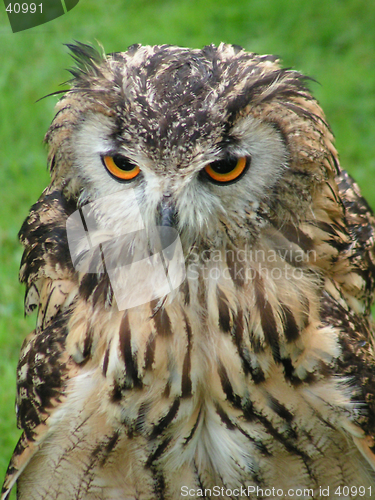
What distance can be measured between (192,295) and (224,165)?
1.55 feet

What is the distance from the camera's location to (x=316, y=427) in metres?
2.32

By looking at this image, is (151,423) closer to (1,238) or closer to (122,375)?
(122,375)

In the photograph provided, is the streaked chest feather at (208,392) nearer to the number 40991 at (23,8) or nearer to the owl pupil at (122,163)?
the owl pupil at (122,163)

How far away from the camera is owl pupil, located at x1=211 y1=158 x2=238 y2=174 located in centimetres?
193

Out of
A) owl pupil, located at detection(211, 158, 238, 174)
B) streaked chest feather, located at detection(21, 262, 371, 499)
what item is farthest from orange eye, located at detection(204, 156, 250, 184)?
streaked chest feather, located at detection(21, 262, 371, 499)

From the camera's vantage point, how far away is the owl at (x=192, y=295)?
1.97 metres

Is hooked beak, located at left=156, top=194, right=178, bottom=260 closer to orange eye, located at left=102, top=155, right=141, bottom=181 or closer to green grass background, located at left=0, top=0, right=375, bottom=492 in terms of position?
orange eye, located at left=102, top=155, right=141, bottom=181

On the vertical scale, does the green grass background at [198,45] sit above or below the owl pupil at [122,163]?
above

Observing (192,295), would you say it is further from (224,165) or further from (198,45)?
(198,45)

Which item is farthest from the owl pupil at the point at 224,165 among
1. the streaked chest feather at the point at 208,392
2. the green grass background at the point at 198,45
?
the green grass background at the point at 198,45

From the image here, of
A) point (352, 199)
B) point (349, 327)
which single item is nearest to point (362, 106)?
point (352, 199)

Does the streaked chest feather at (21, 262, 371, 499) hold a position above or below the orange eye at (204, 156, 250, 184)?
below

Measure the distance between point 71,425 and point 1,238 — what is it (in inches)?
96.0

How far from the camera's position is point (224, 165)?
1.93 metres
